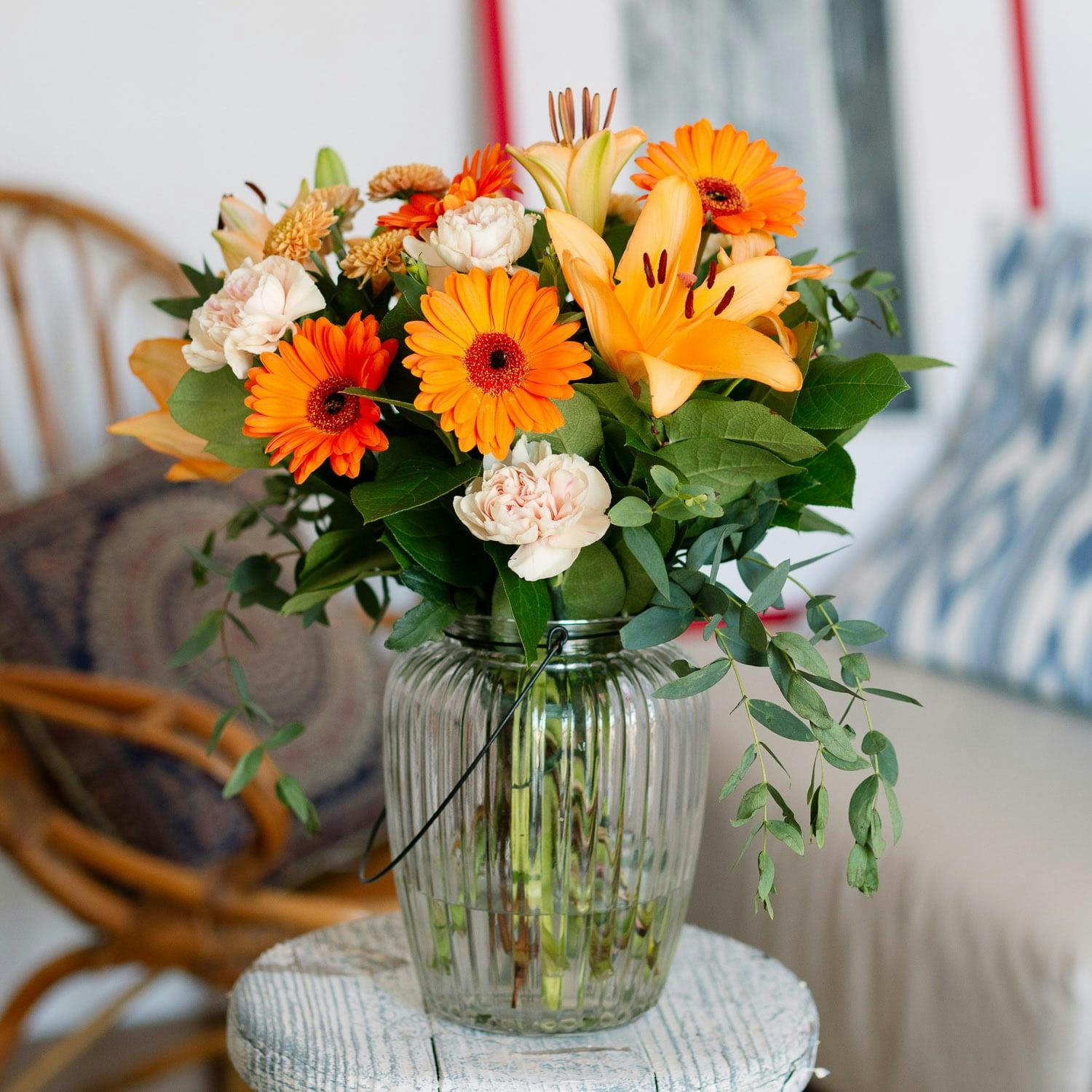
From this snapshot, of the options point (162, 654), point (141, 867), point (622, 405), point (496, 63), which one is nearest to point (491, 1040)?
point (622, 405)

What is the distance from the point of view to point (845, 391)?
0.57 m

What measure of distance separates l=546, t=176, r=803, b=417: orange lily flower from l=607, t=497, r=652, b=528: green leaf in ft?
0.18

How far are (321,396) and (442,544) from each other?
0.33 feet

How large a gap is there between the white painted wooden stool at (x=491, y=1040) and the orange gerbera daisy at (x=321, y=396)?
0.31 m

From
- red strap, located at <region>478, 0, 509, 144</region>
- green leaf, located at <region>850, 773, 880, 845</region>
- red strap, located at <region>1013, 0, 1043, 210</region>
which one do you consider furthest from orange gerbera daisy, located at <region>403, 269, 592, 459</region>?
red strap, located at <region>1013, 0, 1043, 210</region>

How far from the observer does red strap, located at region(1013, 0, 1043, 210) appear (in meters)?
1.89

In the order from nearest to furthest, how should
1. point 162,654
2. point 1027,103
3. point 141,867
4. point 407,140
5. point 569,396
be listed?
point 569,396 < point 141,867 < point 162,654 < point 407,140 < point 1027,103

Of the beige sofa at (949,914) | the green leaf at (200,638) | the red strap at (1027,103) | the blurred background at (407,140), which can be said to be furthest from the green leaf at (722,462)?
the red strap at (1027,103)

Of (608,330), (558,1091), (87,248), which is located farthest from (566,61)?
(558,1091)

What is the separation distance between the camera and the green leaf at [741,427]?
543mm

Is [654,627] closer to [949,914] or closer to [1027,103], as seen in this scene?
[949,914]

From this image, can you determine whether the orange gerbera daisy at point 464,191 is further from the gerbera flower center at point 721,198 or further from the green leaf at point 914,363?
the green leaf at point 914,363

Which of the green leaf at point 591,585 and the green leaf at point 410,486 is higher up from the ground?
the green leaf at point 410,486

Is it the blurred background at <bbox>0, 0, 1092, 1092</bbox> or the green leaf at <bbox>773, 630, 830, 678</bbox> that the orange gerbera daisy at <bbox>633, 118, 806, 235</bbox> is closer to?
the green leaf at <bbox>773, 630, 830, 678</bbox>
